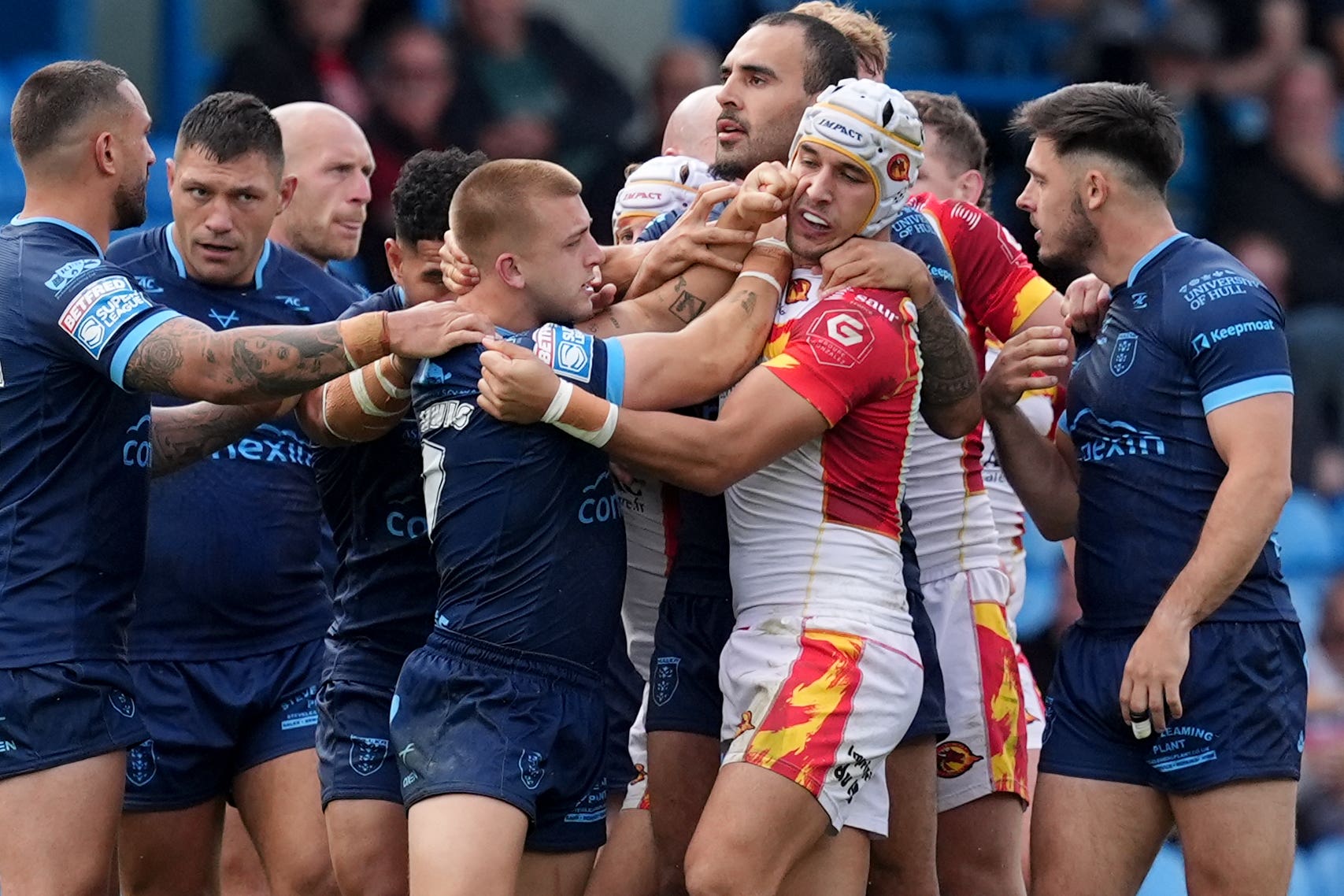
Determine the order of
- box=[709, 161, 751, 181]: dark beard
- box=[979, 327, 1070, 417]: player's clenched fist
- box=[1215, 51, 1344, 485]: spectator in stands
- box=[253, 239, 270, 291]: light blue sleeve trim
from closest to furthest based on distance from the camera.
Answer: box=[979, 327, 1070, 417]: player's clenched fist
box=[709, 161, 751, 181]: dark beard
box=[253, 239, 270, 291]: light blue sleeve trim
box=[1215, 51, 1344, 485]: spectator in stands

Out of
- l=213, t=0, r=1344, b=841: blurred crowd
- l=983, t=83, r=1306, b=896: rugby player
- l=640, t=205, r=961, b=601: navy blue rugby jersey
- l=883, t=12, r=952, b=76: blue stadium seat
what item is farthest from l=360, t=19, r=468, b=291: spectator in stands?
l=983, t=83, r=1306, b=896: rugby player

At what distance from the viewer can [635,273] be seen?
5.25m

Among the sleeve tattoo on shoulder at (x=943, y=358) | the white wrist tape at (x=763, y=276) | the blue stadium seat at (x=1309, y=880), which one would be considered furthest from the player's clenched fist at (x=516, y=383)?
the blue stadium seat at (x=1309, y=880)

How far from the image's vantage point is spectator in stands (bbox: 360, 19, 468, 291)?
10312 millimetres

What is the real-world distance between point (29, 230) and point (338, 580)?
131 centimetres

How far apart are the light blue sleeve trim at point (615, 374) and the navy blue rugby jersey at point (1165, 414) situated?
1425 mm

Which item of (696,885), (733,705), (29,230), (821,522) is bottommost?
(696,885)

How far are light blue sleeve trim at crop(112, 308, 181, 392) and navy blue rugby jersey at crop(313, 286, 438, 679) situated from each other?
2.18 ft

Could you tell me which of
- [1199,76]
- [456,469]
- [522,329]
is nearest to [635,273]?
[522,329]

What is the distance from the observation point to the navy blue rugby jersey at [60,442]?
4906mm

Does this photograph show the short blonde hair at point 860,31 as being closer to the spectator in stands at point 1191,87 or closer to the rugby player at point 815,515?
the rugby player at point 815,515

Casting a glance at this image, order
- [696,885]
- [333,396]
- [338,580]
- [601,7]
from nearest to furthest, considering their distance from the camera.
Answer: [696,885]
[333,396]
[338,580]
[601,7]

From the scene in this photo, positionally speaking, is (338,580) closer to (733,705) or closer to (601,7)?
(733,705)

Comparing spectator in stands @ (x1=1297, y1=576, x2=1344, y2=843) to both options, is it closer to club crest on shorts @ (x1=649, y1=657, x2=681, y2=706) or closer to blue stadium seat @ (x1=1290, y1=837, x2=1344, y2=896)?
blue stadium seat @ (x1=1290, y1=837, x2=1344, y2=896)
